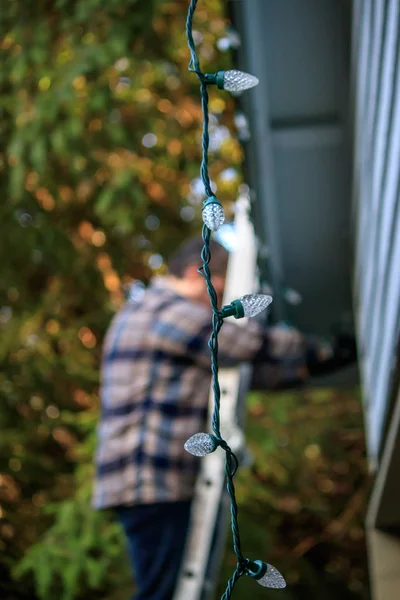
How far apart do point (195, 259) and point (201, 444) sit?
1.94 meters

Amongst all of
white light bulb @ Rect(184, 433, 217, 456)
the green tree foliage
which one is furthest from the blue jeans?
white light bulb @ Rect(184, 433, 217, 456)

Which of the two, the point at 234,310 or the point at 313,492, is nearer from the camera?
the point at 234,310

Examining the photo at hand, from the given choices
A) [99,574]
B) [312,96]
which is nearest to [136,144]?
[312,96]

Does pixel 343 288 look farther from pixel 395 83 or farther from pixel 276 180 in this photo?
pixel 395 83

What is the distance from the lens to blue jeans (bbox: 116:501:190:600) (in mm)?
2283

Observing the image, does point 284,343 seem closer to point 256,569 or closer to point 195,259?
point 195,259

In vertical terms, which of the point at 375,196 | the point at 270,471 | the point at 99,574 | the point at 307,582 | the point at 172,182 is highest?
the point at 375,196

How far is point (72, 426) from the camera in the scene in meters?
4.40

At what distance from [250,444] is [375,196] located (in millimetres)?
2211

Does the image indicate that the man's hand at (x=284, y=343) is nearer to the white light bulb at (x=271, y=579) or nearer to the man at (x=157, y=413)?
the man at (x=157, y=413)

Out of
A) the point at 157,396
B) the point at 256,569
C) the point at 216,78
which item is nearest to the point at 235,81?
the point at 216,78

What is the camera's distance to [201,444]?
830 mm

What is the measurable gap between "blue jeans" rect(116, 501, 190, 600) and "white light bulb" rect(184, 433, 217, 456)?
61.2 inches

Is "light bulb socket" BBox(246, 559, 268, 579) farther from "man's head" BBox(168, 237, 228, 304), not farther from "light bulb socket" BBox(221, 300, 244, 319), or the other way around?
"man's head" BBox(168, 237, 228, 304)
